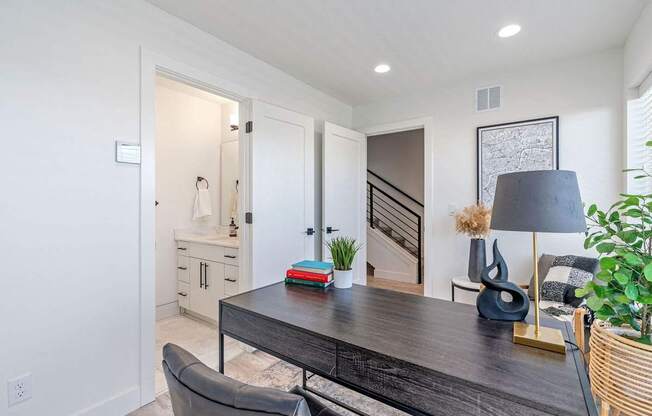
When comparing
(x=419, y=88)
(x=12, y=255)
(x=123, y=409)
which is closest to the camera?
(x=12, y=255)

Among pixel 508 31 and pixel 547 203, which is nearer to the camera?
pixel 547 203

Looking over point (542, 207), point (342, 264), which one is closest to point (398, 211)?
point (342, 264)

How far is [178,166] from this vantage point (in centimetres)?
356

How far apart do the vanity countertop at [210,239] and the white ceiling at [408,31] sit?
171 centimetres

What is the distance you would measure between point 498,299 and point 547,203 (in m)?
0.48

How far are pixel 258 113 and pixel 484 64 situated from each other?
209 cm

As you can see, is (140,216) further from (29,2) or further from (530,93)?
(530,93)

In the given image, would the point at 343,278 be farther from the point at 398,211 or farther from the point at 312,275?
the point at 398,211

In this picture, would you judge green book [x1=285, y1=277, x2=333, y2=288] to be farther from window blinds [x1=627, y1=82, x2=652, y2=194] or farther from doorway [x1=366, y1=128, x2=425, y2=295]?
doorway [x1=366, y1=128, x2=425, y2=295]

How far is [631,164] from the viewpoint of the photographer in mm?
2359

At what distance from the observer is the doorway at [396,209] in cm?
501

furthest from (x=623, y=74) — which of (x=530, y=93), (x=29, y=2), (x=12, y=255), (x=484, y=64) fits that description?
(x=12, y=255)

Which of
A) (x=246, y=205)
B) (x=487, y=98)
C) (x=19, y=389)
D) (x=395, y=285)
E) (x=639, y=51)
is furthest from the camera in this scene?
(x=395, y=285)

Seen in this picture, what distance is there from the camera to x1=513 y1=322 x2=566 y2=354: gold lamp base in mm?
1003
